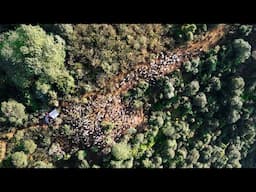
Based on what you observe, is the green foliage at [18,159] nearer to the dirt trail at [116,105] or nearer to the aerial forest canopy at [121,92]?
the aerial forest canopy at [121,92]

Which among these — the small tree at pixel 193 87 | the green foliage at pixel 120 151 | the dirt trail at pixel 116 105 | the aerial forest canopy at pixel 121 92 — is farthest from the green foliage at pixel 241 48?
the green foliage at pixel 120 151

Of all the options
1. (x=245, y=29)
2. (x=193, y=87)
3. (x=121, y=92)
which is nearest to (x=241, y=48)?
(x=245, y=29)

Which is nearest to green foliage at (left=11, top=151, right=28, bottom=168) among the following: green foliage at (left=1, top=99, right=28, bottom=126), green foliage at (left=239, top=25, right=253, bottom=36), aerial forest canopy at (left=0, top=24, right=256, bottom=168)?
aerial forest canopy at (left=0, top=24, right=256, bottom=168)

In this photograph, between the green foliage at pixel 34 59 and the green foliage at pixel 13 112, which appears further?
the green foliage at pixel 13 112

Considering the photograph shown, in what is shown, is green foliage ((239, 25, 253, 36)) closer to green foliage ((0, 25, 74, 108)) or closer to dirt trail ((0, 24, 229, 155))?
dirt trail ((0, 24, 229, 155))

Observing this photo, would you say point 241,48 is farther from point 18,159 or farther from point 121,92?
point 18,159

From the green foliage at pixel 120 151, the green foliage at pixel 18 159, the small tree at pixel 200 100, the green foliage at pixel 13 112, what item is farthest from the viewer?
the small tree at pixel 200 100
